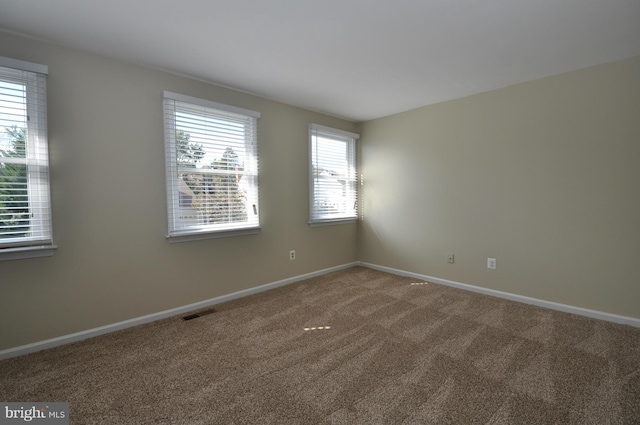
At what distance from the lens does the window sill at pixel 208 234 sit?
293 centimetres

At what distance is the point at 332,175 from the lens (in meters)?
4.49

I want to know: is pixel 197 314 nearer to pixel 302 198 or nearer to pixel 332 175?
pixel 302 198

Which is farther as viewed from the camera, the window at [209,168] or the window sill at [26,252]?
the window at [209,168]

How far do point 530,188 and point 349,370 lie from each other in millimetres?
2739

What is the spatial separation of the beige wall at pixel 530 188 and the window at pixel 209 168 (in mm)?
2141

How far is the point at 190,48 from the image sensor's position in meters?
2.42

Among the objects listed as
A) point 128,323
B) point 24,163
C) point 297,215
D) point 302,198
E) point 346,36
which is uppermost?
point 346,36

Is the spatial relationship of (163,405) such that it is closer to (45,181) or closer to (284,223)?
(45,181)
